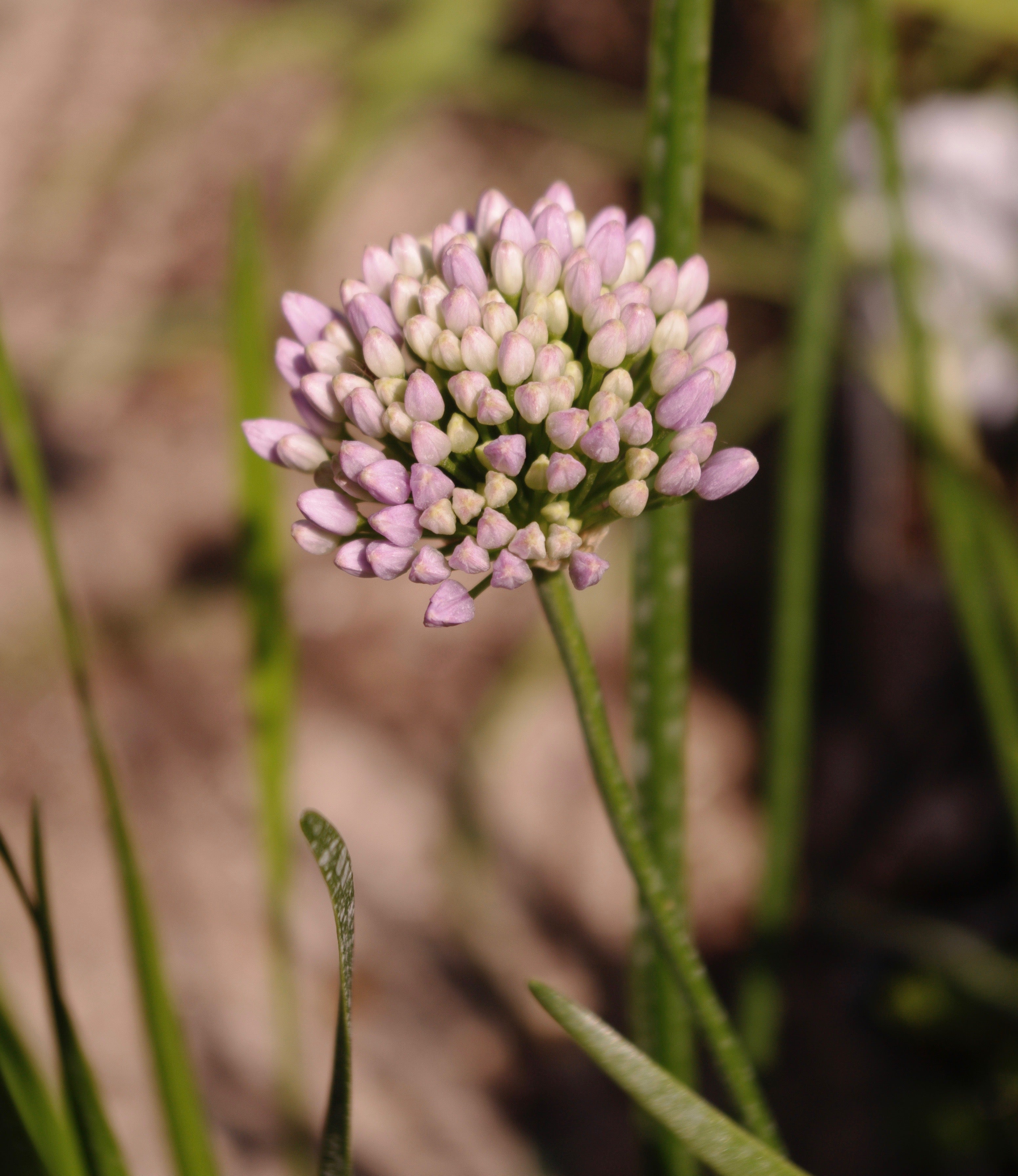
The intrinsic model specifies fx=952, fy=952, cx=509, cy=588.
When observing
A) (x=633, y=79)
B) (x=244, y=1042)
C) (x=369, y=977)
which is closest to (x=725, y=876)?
(x=369, y=977)

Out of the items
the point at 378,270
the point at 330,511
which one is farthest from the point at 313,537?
the point at 378,270

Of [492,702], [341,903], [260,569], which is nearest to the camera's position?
[341,903]

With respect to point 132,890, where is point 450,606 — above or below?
above

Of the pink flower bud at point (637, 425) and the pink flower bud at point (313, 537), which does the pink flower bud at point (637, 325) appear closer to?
the pink flower bud at point (637, 425)

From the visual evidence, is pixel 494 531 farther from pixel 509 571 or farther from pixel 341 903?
pixel 341 903

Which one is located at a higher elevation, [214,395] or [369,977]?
[214,395]

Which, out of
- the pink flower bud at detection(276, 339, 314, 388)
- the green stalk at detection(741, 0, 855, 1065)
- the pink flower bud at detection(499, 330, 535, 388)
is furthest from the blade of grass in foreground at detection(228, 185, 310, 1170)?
the green stalk at detection(741, 0, 855, 1065)

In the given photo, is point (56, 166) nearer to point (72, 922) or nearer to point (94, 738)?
point (72, 922)
